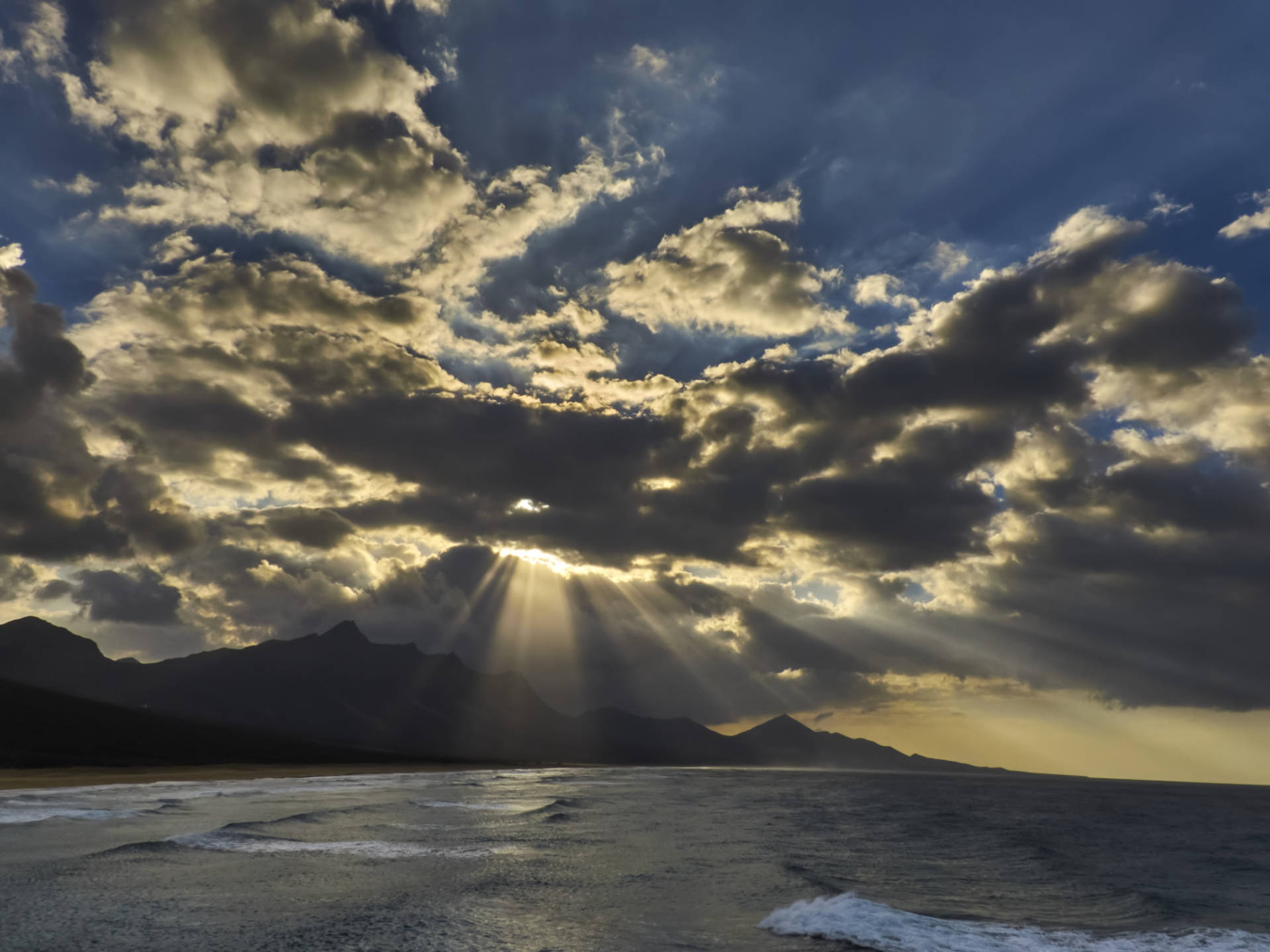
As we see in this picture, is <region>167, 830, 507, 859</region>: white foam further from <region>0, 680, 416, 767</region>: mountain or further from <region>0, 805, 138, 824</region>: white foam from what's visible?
<region>0, 680, 416, 767</region>: mountain

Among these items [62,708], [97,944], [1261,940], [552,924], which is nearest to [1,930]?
[97,944]

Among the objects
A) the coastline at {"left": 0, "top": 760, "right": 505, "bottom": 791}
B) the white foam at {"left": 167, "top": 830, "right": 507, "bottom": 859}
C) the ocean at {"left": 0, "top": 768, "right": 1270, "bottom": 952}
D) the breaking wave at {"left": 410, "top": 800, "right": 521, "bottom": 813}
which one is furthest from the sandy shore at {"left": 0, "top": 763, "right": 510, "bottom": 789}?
the white foam at {"left": 167, "top": 830, "right": 507, "bottom": 859}

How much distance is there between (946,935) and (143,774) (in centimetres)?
11444

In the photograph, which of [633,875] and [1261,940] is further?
[633,875]

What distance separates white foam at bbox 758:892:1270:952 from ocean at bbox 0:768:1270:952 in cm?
10

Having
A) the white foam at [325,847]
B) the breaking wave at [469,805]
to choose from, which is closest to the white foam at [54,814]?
the white foam at [325,847]

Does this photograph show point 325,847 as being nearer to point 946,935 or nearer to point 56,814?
point 946,935

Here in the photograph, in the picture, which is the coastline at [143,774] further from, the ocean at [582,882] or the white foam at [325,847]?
the white foam at [325,847]

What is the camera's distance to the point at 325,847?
96.0ft

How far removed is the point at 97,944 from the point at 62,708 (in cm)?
16128

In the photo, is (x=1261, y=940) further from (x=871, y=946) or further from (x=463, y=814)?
(x=463, y=814)

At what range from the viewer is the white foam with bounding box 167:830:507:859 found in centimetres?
2797

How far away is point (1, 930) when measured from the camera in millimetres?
15203

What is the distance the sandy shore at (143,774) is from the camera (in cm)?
7500
